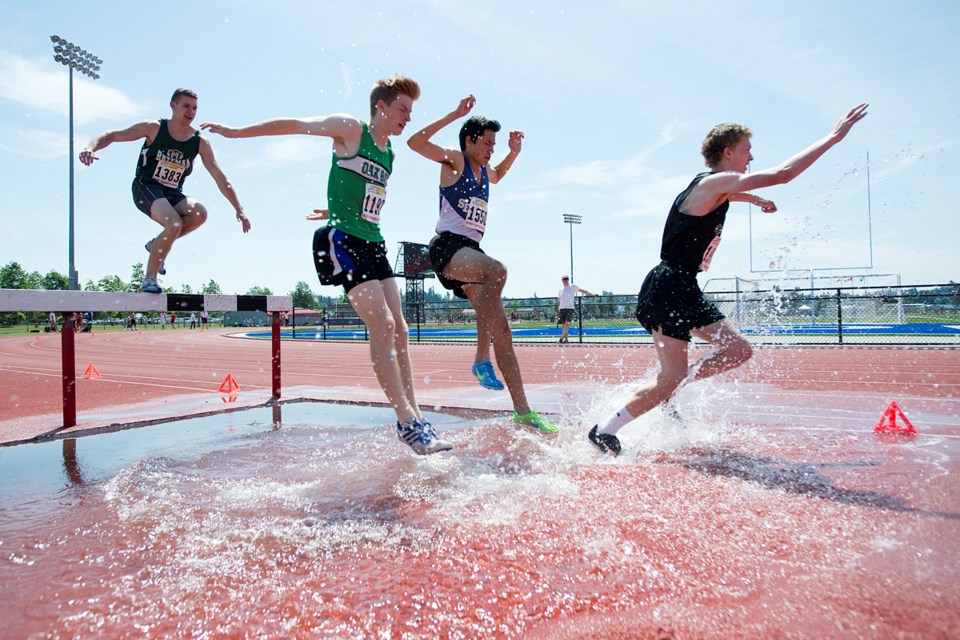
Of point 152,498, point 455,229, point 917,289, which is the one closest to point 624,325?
point 917,289

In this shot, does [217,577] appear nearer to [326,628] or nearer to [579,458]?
[326,628]

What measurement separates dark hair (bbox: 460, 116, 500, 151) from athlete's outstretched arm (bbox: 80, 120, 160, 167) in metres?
2.60

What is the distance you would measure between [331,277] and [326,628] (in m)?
2.08

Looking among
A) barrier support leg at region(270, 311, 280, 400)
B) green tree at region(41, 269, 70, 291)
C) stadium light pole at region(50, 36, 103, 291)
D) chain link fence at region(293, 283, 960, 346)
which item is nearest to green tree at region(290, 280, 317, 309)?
green tree at region(41, 269, 70, 291)

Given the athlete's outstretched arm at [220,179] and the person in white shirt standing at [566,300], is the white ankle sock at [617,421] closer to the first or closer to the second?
the athlete's outstretched arm at [220,179]

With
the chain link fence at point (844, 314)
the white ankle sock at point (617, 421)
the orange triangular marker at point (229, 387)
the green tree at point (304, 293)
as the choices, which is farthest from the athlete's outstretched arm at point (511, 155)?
the green tree at point (304, 293)

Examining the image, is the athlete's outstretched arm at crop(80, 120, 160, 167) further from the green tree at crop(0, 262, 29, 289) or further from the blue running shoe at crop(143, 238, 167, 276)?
the green tree at crop(0, 262, 29, 289)

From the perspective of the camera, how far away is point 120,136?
4.57m

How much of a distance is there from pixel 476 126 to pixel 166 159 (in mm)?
2678

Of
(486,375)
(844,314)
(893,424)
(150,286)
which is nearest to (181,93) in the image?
(150,286)

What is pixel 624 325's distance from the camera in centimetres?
2530

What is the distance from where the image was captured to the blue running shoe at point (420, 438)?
2920 mm

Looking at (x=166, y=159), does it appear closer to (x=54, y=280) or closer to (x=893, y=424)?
(x=893, y=424)

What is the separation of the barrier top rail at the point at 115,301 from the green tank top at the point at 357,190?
2.06m
